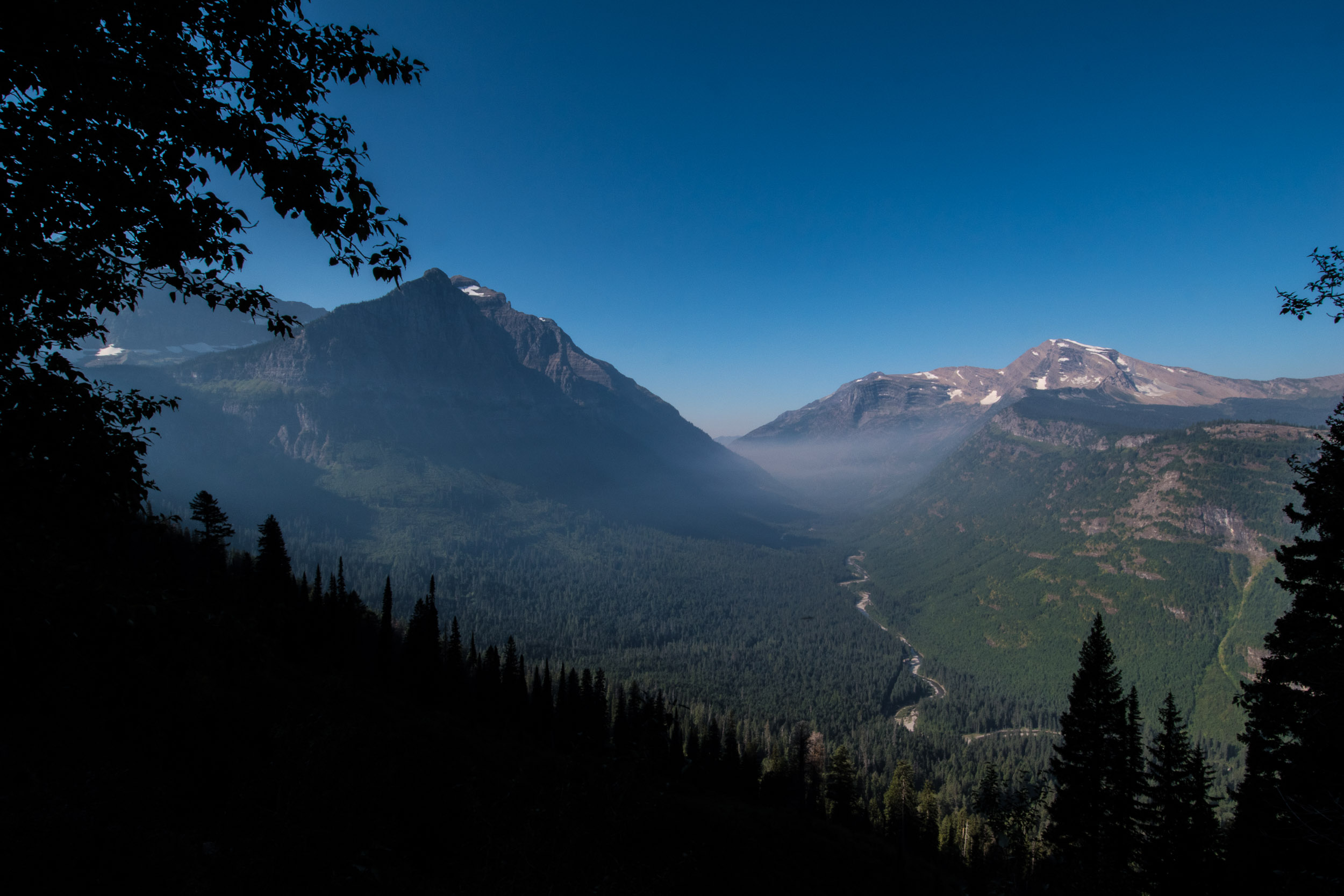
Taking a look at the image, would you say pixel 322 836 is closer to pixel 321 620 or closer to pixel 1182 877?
pixel 1182 877

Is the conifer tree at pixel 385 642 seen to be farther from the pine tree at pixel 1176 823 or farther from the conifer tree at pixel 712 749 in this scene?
the pine tree at pixel 1176 823

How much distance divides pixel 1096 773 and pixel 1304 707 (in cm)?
1358

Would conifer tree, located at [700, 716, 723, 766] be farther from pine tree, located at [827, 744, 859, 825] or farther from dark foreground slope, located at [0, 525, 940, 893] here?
dark foreground slope, located at [0, 525, 940, 893]

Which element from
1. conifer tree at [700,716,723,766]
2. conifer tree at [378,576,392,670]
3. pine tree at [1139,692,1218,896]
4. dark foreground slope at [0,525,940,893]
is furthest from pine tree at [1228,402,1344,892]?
conifer tree at [378,576,392,670]

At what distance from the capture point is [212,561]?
5316 centimetres

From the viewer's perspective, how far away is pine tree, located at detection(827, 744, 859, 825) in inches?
2282

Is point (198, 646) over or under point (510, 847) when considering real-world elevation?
over

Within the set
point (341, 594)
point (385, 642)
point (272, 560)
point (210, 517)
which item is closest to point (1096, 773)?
point (385, 642)

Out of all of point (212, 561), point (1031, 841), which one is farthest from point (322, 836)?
point (1031, 841)

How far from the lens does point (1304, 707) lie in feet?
44.2

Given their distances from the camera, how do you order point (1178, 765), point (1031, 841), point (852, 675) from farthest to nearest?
1. point (852, 675)
2. point (1031, 841)
3. point (1178, 765)

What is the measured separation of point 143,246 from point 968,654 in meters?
240

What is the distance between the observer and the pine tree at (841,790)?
57969mm

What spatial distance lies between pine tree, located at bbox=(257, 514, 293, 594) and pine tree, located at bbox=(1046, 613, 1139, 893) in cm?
6170
